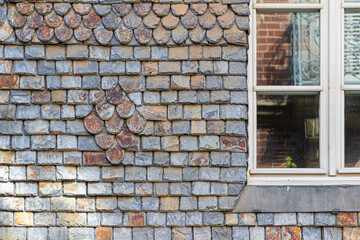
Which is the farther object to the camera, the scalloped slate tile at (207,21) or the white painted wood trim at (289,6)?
the white painted wood trim at (289,6)

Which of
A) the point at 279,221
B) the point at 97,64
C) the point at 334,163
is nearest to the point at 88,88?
the point at 97,64

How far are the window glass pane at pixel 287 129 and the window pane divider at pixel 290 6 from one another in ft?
2.14

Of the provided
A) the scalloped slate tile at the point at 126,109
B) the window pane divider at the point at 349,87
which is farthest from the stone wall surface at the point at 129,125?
the window pane divider at the point at 349,87

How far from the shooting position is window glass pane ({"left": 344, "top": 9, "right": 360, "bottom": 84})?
130 inches

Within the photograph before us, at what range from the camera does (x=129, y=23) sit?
3154mm

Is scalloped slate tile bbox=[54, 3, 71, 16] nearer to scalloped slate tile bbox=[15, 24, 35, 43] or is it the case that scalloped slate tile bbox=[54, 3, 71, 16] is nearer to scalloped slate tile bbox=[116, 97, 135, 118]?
scalloped slate tile bbox=[15, 24, 35, 43]

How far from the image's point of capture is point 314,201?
10.3 feet

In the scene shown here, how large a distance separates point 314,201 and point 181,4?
1.74m

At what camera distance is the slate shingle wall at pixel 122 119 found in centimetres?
314

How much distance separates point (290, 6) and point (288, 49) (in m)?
0.33

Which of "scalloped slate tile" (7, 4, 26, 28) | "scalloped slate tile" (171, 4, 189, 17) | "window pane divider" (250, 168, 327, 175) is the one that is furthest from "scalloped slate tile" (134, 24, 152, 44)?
"window pane divider" (250, 168, 327, 175)

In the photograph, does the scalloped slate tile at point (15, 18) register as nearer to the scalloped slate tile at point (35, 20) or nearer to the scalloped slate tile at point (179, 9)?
the scalloped slate tile at point (35, 20)

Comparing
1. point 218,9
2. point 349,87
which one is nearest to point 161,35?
point 218,9

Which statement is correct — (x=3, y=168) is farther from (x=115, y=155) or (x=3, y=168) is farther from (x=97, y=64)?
(x=97, y=64)
